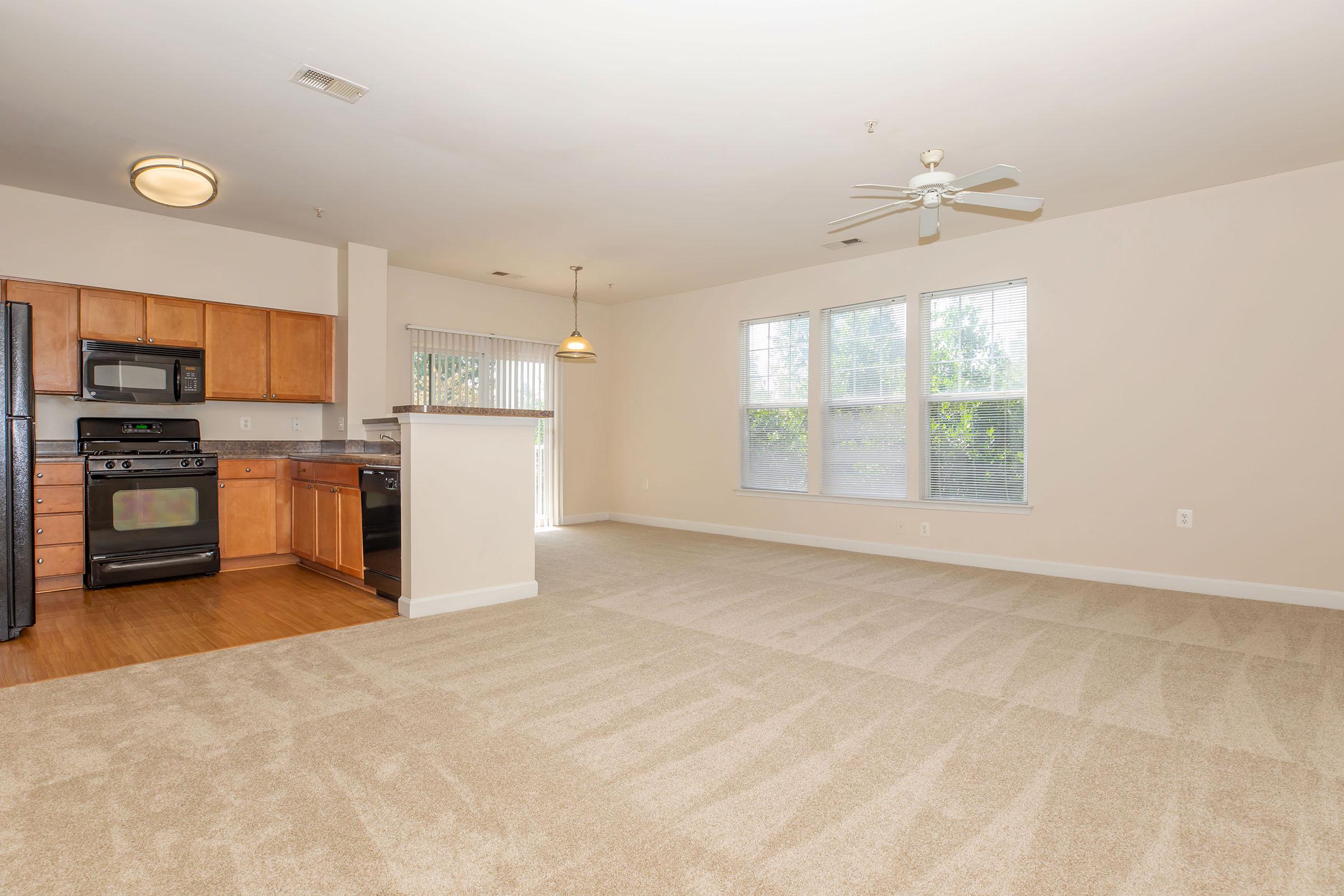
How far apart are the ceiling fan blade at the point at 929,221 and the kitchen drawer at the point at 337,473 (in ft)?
13.4

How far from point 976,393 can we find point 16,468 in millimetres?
6520

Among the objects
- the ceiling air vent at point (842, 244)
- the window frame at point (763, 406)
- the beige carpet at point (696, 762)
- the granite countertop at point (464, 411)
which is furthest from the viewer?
the window frame at point (763, 406)

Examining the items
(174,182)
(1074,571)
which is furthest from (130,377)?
(1074,571)

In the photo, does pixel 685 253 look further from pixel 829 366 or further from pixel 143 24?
pixel 143 24

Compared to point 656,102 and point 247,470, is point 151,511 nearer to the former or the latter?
point 247,470

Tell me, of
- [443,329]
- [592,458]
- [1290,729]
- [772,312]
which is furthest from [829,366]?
[1290,729]

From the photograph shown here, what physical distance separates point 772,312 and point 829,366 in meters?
0.92

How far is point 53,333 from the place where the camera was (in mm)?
4844

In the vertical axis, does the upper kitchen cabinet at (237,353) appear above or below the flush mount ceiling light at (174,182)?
below

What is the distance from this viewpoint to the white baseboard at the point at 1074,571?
4441 mm

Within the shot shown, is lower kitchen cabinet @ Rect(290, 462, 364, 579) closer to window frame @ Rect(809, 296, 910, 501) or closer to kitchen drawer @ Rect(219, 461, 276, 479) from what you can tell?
kitchen drawer @ Rect(219, 461, 276, 479)

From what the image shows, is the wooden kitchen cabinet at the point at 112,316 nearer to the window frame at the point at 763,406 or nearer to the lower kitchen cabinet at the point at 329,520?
the lower kitchen cabinet at the point at 329,520

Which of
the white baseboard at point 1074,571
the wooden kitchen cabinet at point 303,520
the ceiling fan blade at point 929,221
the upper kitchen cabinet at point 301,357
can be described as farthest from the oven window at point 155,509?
the ceiling fan blade at point 929,221

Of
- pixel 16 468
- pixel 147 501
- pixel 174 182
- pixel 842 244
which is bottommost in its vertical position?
pixel 147 501
